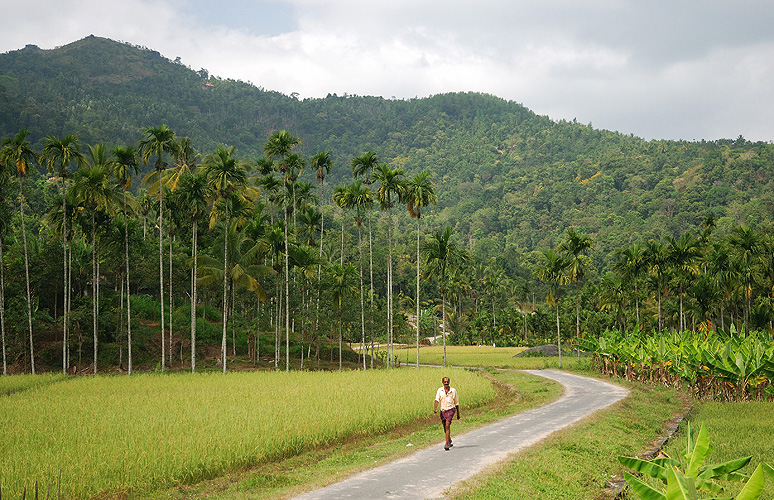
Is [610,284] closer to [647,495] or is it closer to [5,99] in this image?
[647,495]

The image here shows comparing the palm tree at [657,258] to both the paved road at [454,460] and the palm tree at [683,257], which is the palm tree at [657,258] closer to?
the palm tree at [683,257]

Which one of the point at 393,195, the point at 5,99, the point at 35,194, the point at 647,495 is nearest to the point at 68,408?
the point at 647,495

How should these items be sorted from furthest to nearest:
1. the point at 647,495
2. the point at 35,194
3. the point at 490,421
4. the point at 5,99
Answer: the point at 5,99 → the point at 35,194 → the point at 490,421 → the point at 647,495

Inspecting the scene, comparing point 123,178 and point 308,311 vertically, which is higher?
point 123,178

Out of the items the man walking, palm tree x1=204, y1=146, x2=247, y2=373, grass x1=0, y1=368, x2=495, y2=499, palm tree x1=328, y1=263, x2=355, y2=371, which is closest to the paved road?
the man walking

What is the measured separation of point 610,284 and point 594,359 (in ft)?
70.4

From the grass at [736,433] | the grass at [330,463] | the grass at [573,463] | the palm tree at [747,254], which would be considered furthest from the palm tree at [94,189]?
the palm tree at [747,254]

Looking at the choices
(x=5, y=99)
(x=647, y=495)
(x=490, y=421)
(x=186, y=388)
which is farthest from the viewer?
(x=5, y=99)

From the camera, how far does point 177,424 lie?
18.0 metres

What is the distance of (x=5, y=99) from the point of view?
5969 inches

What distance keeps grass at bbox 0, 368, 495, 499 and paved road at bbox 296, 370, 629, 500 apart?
3.52 metres

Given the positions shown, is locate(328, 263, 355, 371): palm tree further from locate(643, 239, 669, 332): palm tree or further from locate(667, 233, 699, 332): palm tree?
locate(667, 233, 699, 332): palm tree

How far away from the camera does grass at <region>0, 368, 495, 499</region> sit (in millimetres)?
12789

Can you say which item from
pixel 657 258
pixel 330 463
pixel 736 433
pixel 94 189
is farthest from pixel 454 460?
pixel 657 258
